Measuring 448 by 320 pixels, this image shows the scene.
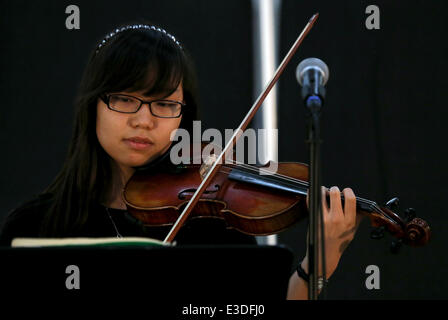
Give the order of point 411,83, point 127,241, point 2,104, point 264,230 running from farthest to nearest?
point 2,104, point 411,83, point 264,230, point 127,241

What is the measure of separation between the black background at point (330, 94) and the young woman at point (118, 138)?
2.44 feet

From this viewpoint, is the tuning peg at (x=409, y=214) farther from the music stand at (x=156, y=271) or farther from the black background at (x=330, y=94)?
the black background at (x=330, y=94)

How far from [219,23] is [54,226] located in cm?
119

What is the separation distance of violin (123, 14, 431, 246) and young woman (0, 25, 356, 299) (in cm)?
6

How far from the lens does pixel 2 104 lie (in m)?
2.05

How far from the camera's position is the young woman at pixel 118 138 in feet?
4.03

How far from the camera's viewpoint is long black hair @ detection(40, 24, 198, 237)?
4.02 feet

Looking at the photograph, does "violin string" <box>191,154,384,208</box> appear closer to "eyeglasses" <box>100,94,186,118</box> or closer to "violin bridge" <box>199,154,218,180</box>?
"violin bridge" <box>199,154,218,180</box>

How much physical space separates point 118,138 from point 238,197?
1.11 ft

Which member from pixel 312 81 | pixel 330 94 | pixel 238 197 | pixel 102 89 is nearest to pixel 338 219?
pixel 238 197

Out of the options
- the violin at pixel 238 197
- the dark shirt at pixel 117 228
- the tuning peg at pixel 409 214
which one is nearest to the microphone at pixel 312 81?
the violin at pixel 238 197

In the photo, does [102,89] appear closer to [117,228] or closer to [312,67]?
[117,228]
